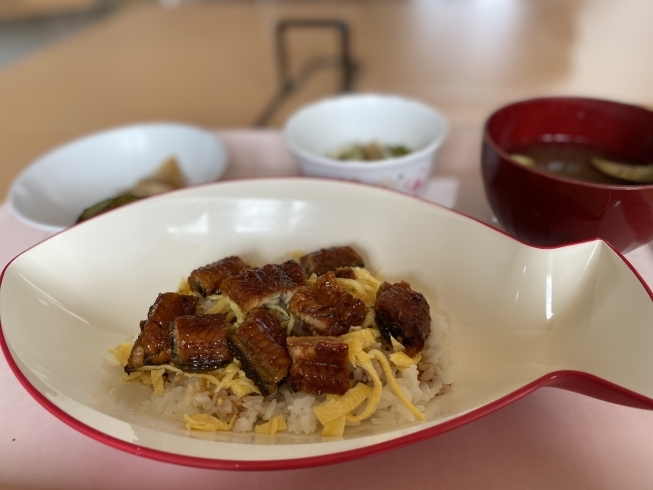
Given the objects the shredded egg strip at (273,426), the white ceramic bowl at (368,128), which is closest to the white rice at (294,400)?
the shredded egg strip at (273,426)

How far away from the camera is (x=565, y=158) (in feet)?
3.69

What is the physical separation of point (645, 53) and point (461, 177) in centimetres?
160

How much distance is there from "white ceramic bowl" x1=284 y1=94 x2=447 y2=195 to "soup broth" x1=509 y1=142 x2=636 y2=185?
216 millimetres

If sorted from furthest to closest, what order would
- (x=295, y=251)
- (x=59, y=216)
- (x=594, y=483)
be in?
(x=59, y=216), (x=295, y=251), (x=594, y=483)

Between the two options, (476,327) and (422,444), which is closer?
(422,444)

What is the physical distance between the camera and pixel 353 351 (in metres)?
0.75

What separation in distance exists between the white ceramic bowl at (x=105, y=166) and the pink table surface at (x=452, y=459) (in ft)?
2.20

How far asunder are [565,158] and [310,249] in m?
0.62

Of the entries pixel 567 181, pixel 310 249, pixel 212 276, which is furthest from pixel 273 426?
pixel 567 181

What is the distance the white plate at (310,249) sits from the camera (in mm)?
640

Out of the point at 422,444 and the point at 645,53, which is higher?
the point at 645,53

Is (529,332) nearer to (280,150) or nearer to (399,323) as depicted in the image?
(399,323)

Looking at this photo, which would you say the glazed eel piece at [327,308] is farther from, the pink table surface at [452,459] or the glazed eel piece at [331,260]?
the pink table surface at [452,459]

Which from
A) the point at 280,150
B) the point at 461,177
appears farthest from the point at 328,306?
the point at 280,150
